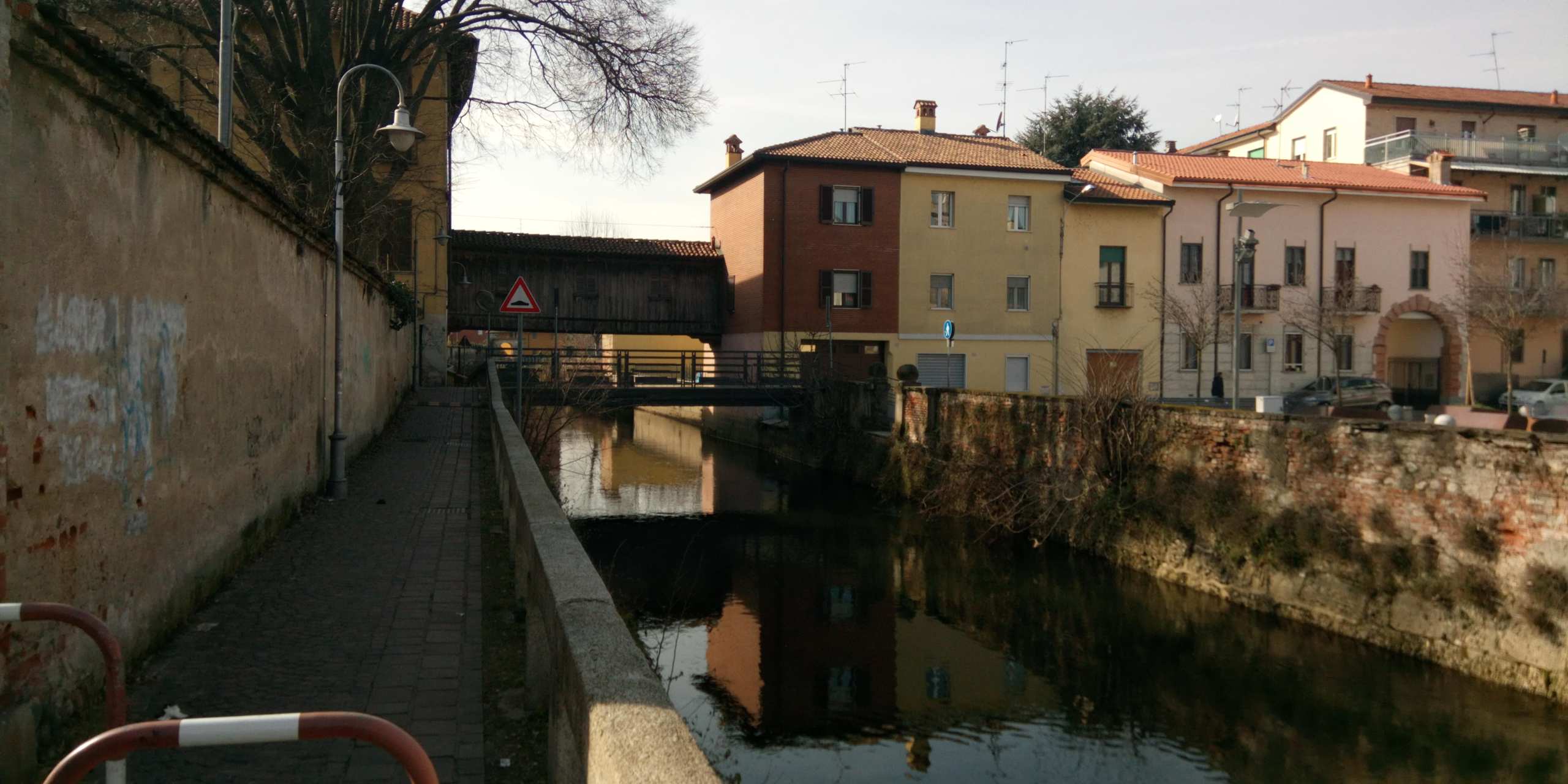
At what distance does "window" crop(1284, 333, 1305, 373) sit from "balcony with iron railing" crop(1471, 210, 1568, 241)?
9.31 meters

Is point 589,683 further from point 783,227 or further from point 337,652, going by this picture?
point 783,227

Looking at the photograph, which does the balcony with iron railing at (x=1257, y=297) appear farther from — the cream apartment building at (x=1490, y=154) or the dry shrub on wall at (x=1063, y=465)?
the dry shrub on wall at (x=1063, y=465)

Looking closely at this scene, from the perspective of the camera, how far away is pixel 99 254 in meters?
4.78

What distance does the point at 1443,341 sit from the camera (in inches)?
1534

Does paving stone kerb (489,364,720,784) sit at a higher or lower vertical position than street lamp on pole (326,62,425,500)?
A: lower

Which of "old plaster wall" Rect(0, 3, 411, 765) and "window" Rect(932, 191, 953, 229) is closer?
"old plaster wall" Rect(0, 3, 411, 765)

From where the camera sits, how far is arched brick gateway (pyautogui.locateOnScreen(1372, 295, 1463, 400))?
123 feet

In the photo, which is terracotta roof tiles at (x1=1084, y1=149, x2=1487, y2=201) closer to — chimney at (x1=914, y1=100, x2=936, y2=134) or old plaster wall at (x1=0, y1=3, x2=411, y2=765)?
chimney at (x1=914, y1=100, x2=936, y2=134)

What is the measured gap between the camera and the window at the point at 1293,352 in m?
37.0

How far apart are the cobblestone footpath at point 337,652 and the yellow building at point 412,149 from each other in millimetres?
9906

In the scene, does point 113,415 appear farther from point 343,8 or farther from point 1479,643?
point 343,8

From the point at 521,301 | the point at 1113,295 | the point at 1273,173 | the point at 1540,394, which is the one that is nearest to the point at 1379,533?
the point at 521,301

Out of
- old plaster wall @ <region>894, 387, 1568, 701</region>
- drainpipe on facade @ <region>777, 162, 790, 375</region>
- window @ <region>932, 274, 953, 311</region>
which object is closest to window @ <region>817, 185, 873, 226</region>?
drainpipe on facade @ <region>777, 162, 790, 375</region>

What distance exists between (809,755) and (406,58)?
15.4 meters
